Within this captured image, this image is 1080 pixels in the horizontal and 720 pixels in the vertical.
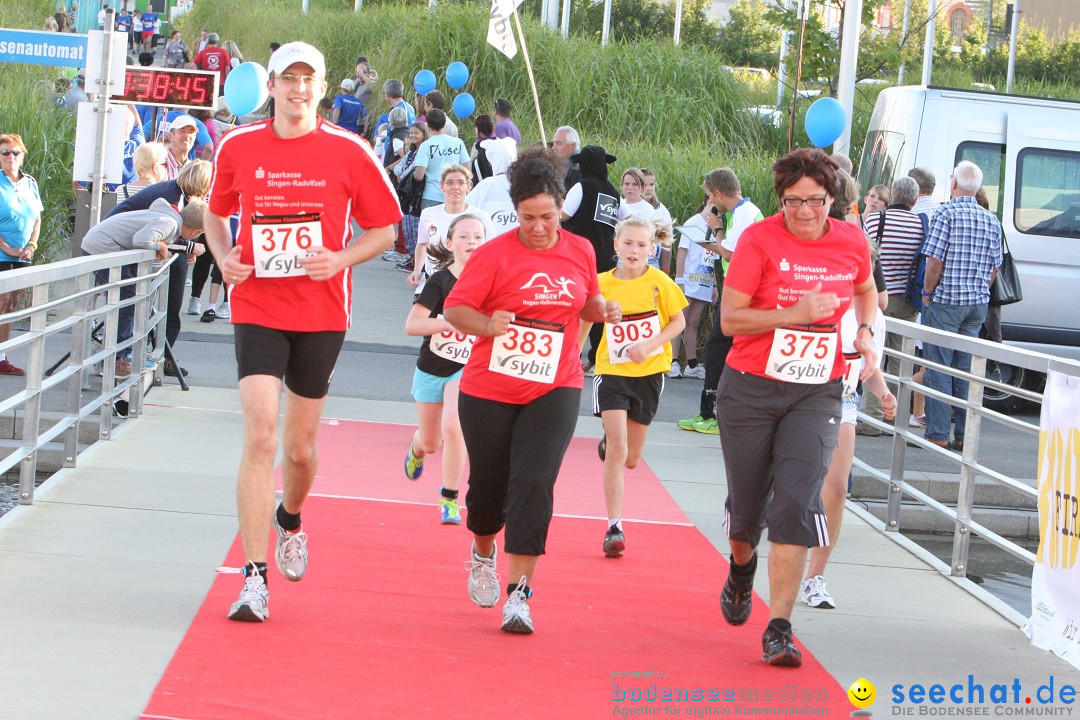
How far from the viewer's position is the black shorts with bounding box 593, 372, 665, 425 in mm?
7520

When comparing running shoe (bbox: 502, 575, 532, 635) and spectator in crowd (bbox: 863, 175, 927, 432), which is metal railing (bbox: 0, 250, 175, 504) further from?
spectator in crowd (bbox: 863, 175, 927, 432)

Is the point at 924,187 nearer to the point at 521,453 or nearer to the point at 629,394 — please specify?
the point at 629,394

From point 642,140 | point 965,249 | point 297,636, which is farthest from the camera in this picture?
point 642,140

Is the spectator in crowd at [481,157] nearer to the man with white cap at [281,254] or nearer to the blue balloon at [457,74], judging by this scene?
the blue balloon at [457,74]

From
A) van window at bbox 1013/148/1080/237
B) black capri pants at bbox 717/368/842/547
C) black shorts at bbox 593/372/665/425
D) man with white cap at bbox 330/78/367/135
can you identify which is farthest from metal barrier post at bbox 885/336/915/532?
man with white cap at bbox 330/78/367/135

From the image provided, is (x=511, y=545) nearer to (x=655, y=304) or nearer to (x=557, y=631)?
(x=557, y=631)

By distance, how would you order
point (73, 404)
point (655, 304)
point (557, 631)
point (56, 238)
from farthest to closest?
1. point (56, 238)
2. point (73, 404)
3. point (655, 304)
4. point (557, 631)

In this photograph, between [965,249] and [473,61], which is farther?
[473,61]

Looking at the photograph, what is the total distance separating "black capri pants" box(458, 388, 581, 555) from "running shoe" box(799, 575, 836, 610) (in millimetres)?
1608

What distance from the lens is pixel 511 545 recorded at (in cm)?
570

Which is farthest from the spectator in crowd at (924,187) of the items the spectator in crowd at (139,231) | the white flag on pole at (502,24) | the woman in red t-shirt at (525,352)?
the woman in red t-shirt at (525,352)

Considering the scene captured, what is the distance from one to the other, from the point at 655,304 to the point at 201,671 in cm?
341

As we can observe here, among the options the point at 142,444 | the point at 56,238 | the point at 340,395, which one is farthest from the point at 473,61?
the point at 142,444

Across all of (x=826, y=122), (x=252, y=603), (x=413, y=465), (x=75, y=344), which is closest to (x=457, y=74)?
(x=826, y=122)
